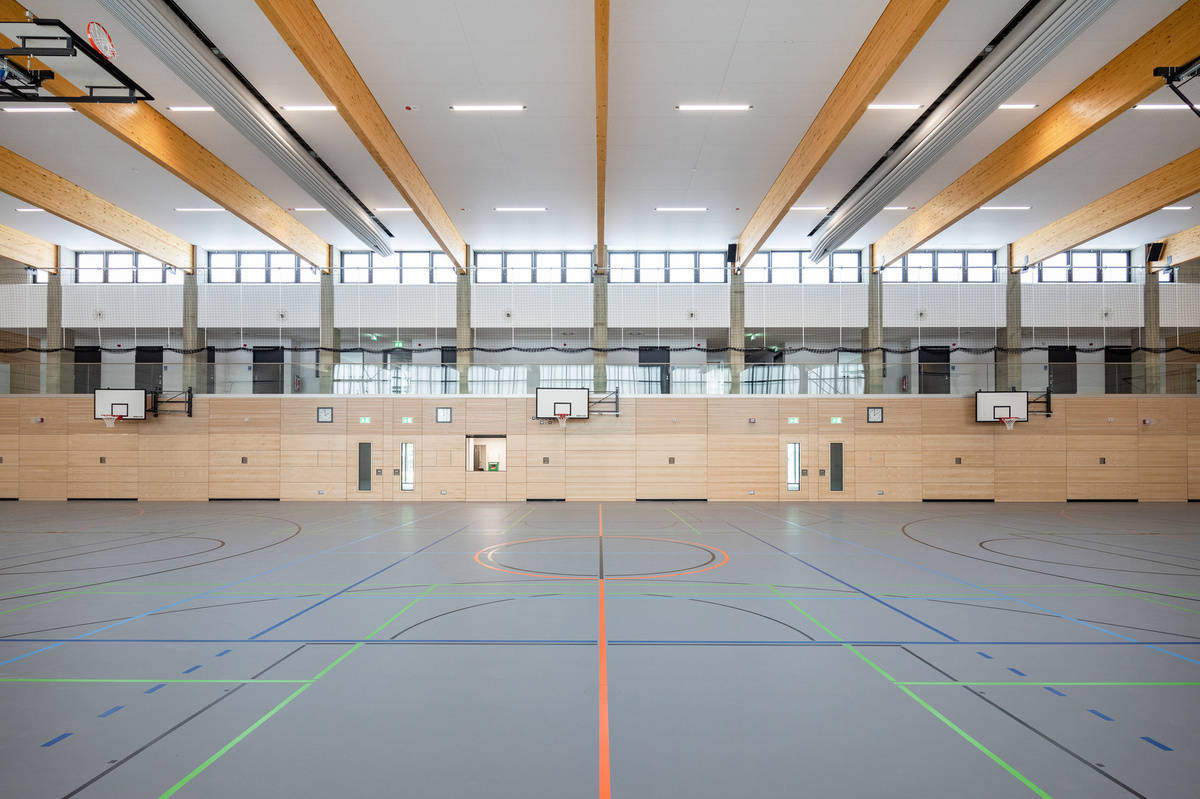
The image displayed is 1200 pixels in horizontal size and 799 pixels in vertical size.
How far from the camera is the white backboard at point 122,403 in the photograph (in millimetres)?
20797

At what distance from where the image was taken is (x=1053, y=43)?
9.91 meters

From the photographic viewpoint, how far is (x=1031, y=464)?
21.2 metres

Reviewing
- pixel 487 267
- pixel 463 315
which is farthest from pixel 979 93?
pixel 463 315

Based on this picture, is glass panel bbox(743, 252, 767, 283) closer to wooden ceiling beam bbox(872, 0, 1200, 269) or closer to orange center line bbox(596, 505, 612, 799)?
wooden ceiling beam bbox(872, 0, 1200, 269)

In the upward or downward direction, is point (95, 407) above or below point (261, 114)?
below

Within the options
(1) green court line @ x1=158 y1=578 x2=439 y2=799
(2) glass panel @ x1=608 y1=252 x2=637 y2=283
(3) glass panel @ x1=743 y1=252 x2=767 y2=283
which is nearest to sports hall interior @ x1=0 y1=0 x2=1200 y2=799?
(1) green court line @ x1=158 y1=578 x2=439 y2=799

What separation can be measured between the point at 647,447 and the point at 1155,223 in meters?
19.0

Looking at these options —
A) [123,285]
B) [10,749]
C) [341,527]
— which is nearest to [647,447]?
[341,527]

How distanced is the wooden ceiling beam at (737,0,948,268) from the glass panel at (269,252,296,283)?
1862 centimetres

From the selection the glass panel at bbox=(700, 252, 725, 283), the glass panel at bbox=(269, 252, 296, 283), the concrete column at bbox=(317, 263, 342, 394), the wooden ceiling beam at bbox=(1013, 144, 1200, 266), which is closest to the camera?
the wooden ceiling beam at bbox=(1013, 144, 1200, 266)

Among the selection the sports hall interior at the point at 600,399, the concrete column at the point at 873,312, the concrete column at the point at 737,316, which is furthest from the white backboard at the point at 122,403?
the concrete column at the point at 873,312

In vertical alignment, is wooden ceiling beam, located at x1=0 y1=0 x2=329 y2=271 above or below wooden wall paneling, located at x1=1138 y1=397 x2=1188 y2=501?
above

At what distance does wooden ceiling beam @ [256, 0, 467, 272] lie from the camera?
31.2 feet

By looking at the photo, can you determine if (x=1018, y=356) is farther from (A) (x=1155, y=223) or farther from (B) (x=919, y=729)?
(B) (x=919, y=729)
